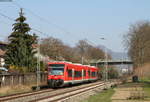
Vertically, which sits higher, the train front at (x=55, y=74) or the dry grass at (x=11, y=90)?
the train front at (x=55, y=74)

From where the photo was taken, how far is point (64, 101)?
2462 centimetres

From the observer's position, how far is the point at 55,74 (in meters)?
39.4

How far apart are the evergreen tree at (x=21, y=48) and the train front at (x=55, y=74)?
980 cm

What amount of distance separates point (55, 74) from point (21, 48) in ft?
50.8

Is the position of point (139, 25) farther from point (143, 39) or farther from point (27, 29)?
point (27, 29)

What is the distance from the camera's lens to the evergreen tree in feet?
173

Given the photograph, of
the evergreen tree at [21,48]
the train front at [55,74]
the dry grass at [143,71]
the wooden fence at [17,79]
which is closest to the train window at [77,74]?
the train front at [55,74]

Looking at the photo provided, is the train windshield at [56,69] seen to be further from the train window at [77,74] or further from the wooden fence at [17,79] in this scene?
the train window at [77,74]

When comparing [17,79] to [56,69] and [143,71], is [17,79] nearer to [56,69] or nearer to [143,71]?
[56,69]

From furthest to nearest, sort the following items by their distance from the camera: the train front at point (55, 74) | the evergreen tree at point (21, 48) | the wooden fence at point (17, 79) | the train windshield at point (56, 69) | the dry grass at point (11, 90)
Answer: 1. the evergreen tree at point (21, 48)
2. the train windshield at point (56, 69)
3. the train front at point (55, 74)
4. the wooden fence at point (17, 79)
5. the dry grass at point (11, 90)

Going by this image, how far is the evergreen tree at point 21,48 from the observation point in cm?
5284

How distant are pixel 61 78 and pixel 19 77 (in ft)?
21.9

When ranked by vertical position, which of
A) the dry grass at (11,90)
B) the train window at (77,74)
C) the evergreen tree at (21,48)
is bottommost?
the dry grass at (11,90)

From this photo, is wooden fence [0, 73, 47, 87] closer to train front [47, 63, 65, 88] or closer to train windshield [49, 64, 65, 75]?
train front [47, 63, 65, 88]
